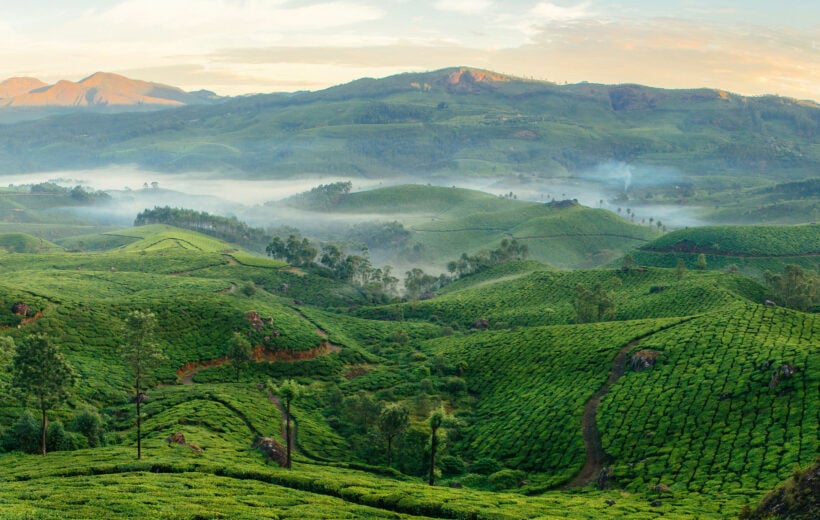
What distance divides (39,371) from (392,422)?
1662 inches

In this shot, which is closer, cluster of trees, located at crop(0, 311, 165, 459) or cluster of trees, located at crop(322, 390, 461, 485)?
cluster of trees, located at crop(0, 311, 165, 459)

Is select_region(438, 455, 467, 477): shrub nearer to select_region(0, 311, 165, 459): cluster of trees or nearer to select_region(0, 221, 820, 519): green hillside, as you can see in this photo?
select_region(0, 221, 820, 519): green hillside

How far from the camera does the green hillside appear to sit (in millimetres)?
55781

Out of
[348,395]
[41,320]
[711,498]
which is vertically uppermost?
[41,320]

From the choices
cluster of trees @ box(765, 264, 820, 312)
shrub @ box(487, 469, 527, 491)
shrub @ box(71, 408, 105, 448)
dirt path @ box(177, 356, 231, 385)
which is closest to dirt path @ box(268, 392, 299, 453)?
dirt path @ box(177, 356, 231, 385)

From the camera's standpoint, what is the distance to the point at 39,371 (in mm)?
62375

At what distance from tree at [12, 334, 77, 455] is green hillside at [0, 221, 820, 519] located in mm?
6685

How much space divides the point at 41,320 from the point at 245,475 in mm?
A: 64914

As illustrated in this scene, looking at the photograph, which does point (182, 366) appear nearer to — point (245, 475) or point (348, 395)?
point (348, 395)

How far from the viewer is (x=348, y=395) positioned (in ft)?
361

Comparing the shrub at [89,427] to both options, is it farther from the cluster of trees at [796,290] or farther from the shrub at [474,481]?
the cluster of trees at [796,290]

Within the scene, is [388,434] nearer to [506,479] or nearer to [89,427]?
[506,479]

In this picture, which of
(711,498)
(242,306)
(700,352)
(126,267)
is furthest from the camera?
(126,267)

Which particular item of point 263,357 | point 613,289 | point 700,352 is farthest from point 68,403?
point 613,289
